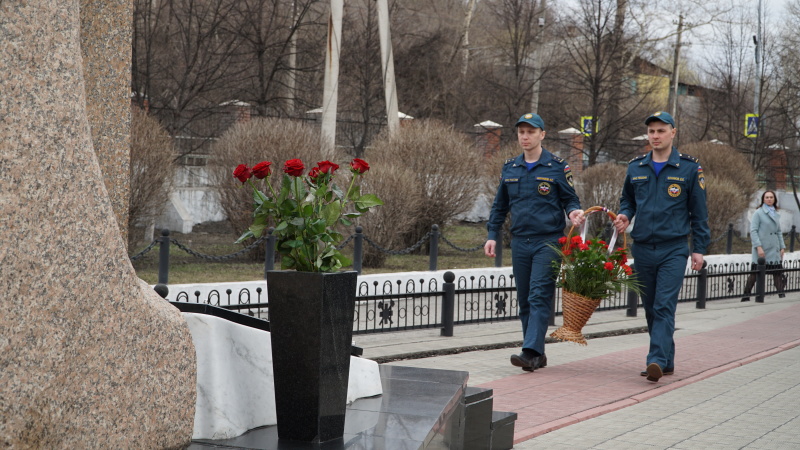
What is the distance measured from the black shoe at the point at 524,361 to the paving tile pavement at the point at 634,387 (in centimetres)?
8

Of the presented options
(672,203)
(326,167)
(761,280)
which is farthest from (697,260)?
(761,280)

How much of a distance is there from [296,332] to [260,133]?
12.4 metres

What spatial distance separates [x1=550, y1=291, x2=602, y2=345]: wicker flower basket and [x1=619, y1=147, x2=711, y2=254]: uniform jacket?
2.41 ft

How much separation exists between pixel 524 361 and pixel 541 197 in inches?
53.4

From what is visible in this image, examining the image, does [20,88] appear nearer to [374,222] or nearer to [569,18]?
[374,222]

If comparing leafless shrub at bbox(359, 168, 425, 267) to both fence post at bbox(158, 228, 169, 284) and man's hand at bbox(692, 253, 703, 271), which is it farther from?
man's hand at bbox(692, 253, 703, 271)

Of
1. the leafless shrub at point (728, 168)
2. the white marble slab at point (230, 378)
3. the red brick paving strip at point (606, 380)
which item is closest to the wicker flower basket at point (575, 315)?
the red brick paving strip at point (606, 380)

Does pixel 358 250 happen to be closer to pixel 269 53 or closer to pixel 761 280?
pixel 761 280

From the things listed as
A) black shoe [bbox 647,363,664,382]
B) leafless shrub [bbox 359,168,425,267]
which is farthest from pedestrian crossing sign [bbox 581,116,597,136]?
black shoe [bbox 647,363,664,382]

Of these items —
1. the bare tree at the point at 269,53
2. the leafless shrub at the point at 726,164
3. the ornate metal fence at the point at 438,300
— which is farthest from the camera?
the leafless shrub at the point at 726,164

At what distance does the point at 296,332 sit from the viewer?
366 centimetres

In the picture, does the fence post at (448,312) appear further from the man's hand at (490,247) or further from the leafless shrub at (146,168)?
the leafless shrub at (146,168)

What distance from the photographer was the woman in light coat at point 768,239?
51.3 ft

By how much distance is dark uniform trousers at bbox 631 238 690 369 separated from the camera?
24.4ft
